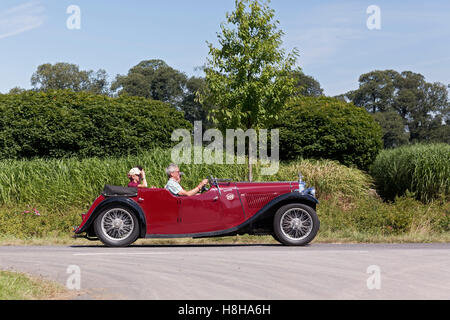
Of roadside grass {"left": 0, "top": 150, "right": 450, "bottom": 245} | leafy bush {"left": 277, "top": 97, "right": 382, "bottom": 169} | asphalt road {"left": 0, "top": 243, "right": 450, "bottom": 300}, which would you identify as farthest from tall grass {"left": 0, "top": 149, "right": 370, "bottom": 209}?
asphalt road {"left": 0, "top": 243, "right": 450, "bottom": 300}

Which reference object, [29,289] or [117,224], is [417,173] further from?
[29,289]

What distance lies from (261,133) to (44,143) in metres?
6.84

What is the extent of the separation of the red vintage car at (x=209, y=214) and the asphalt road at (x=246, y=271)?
295mm

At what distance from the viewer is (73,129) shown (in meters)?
17.9

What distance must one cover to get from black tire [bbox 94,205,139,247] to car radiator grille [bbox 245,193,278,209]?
1.97 meters

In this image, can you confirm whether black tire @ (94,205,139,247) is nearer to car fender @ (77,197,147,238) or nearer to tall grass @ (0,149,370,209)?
car fender @ (77,197,147,238)

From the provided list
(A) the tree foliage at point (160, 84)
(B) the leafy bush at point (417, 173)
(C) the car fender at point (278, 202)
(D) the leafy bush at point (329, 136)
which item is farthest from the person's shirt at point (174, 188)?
(A) the tree foliage at point (160, 84)

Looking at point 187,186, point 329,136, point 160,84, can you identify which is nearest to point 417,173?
point 329,136

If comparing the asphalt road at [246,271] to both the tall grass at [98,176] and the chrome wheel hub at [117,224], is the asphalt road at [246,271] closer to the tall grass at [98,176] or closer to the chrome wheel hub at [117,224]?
the chrome wheel hub at [117,224]

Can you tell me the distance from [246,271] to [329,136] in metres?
12.2

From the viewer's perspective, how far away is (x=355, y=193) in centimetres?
1695

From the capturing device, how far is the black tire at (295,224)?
962cm
